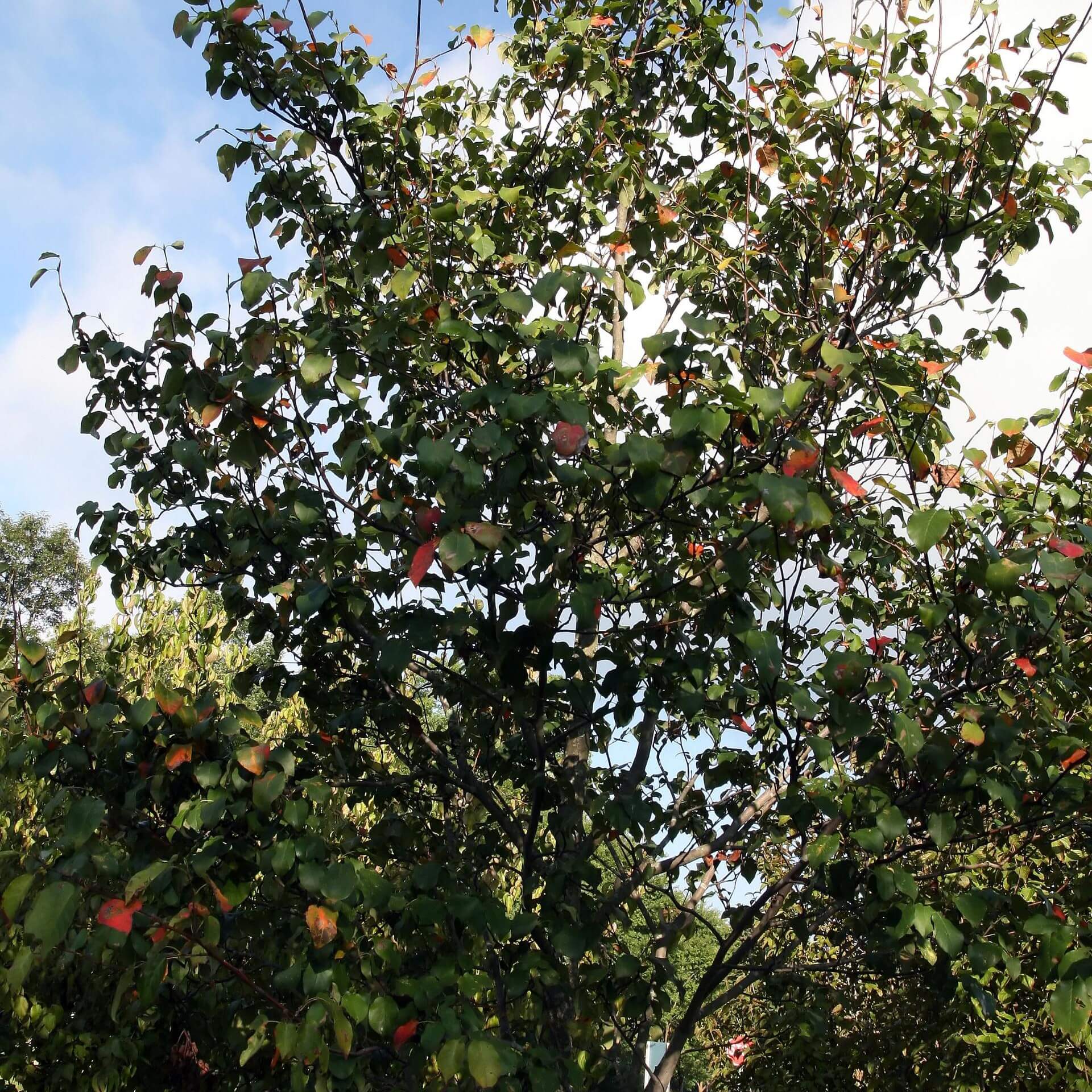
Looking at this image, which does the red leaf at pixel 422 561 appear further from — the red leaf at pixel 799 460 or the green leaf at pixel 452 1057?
the green leaf at pixel 452 1057

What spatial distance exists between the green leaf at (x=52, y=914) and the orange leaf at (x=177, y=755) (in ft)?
1.36

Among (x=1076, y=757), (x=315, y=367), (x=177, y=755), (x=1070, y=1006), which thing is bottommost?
(x=1070, y=1006)

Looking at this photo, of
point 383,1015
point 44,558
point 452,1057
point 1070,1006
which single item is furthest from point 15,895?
point 44,558

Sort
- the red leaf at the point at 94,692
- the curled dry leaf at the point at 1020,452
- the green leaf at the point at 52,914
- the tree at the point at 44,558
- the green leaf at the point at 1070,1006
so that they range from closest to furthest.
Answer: the green leaf at the point at 52,914 → the green leaf at the point at 1070,1006 → the red leaf at the point at 94,692 → the curled dry leaf at the point at 1020,452 → the tree at the point at 44,558

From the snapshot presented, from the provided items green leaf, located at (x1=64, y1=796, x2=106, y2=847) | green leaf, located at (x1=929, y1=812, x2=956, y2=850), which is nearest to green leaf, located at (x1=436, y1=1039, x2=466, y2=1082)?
green leaf, located at (x1=64, y1=796, x2=106, y2=847)

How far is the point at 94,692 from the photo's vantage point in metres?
2.36

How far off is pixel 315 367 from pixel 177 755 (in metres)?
0.95

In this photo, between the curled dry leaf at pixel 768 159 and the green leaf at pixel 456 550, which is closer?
the green leaf at pixel 456 550

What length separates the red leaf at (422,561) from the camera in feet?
6.47

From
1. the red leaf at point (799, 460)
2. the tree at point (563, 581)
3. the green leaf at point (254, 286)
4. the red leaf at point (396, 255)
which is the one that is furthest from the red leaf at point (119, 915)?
the red leaf at point (396, 255)

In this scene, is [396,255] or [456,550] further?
[396,255]

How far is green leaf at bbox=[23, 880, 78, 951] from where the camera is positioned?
5.85 ft

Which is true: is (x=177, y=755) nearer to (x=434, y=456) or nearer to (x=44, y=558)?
(x=434, y=456)

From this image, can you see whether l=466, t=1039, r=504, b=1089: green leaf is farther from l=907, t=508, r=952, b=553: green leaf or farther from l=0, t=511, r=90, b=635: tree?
l=0, t=511, r=90, b=635: tree
